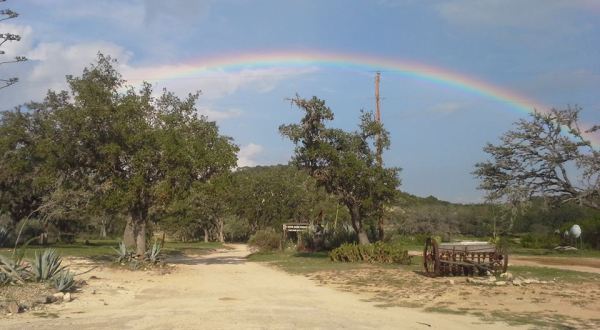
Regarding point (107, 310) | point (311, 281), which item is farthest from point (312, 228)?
point (107, 310)

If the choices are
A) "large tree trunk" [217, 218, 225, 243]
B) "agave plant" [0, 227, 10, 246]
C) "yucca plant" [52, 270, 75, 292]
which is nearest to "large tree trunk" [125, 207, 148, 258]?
"yucca plant" [52, 270, 75, 292]

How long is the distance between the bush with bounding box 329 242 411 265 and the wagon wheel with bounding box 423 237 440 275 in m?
4.76

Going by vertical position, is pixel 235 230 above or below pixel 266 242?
above

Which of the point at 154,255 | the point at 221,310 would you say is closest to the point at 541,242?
the point at 154,255

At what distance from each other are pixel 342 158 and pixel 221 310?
55.2 ft

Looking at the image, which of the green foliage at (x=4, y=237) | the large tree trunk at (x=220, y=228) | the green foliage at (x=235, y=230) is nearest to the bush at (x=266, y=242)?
the green foliage at (x=4, y=237)

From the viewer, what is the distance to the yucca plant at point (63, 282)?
12.7 meters

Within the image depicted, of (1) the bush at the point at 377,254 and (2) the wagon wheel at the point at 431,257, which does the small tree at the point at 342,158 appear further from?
(2) the wagon wheel at the point at 431,257

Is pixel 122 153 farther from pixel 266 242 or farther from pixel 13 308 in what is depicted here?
pixel 266 242

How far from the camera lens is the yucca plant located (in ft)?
41.8

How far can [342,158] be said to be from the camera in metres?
27.5

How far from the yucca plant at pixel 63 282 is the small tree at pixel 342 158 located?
15.7 meters

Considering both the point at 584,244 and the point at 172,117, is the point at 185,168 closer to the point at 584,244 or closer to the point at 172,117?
the point at 172,117

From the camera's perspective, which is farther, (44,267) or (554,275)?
(554,275)
